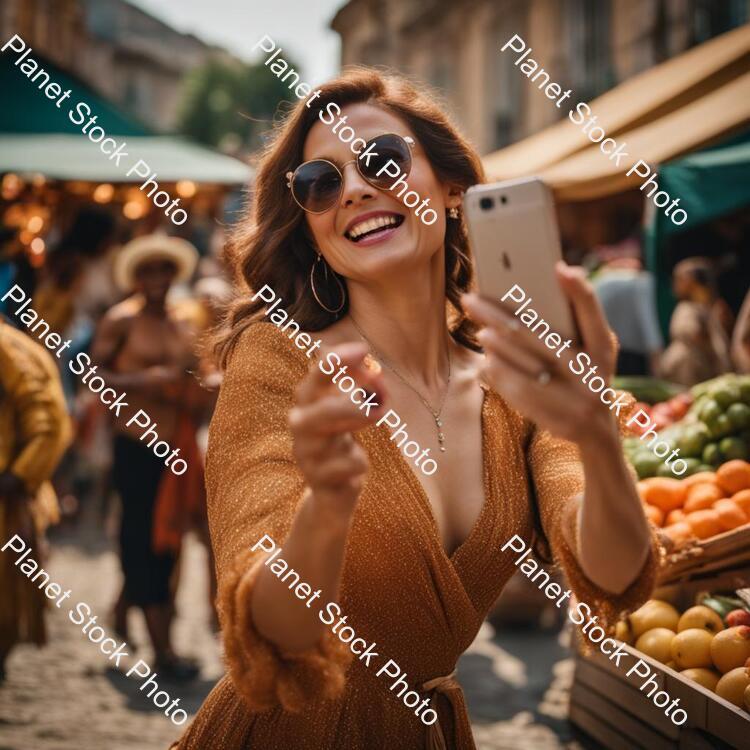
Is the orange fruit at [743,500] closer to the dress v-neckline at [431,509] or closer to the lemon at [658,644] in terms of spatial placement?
the lemon at [658,644]

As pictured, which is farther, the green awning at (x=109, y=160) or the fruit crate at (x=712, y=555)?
the green awning at (x=109, y=160)

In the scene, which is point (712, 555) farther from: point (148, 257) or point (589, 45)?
point (589, 45)

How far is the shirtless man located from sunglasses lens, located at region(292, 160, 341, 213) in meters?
4.16

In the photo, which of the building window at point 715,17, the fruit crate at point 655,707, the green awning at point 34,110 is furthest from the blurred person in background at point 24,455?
the building window at point 715,17

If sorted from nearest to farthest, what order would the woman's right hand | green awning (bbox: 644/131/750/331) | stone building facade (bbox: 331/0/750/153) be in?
the woman's right hand → green awning (bbox: 644/131/750/331) → stone building facade (bbox: 331/0/750/153)

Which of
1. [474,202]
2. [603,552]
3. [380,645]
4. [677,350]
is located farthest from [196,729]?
[677,350]

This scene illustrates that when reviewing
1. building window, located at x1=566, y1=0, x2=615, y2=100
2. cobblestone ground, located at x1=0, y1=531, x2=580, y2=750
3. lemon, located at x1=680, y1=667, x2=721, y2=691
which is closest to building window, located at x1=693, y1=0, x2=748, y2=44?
building window, located at x1=566, y1=0, x2=615, y2=100

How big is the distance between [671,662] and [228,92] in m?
50.5

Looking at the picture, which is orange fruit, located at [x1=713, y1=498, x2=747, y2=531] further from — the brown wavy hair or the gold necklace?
the gold necklace

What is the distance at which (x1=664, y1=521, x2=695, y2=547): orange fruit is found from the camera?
136 inches

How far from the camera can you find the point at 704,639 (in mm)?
3205

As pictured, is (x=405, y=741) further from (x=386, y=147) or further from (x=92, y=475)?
(x=92, y=475)

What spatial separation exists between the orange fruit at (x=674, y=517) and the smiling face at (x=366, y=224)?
2.02 meters

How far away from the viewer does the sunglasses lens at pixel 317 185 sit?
82.5 inches
